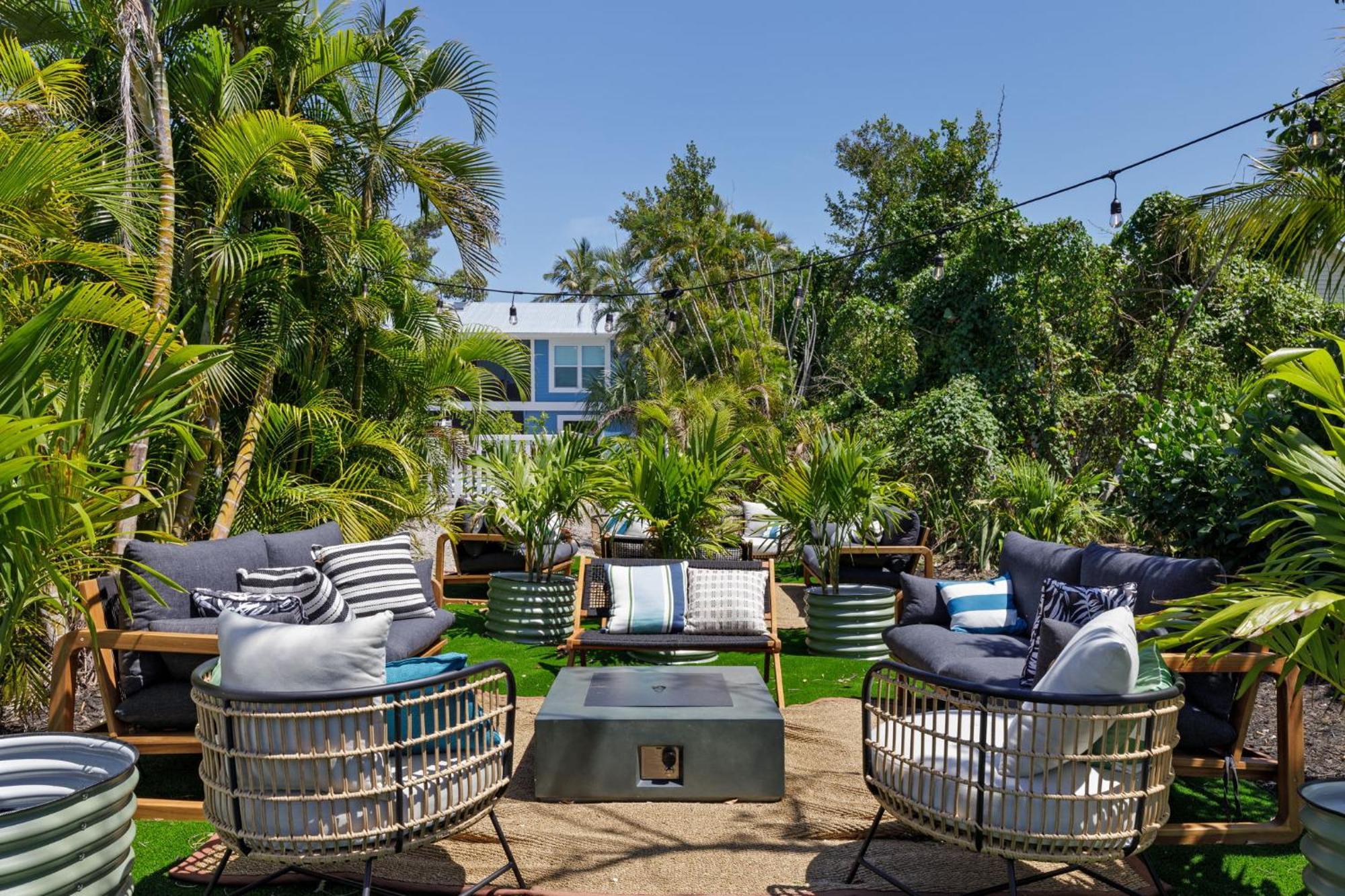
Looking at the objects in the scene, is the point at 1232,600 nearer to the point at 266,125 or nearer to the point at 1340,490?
the point at 1340,490

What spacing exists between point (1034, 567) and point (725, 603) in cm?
172

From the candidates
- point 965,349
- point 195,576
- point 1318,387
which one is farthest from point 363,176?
point 965,349

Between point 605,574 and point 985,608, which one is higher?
point 605,574

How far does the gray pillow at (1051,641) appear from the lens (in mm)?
3336

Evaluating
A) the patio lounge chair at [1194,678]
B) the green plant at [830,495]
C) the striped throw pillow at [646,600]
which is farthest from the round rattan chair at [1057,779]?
the green plant at [830,495]

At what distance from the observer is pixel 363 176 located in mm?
7992

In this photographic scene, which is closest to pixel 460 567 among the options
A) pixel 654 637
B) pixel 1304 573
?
pixel 654 637

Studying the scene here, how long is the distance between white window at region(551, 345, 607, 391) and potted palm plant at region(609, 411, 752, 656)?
2457 cm

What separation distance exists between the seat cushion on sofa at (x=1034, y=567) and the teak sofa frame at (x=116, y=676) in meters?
3.93

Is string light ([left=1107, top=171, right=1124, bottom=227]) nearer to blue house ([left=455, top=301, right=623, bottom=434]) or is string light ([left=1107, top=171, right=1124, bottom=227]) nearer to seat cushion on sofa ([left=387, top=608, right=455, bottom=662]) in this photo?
seat cushion on sofa ([left=387, top=608, right=455, bottom=662])

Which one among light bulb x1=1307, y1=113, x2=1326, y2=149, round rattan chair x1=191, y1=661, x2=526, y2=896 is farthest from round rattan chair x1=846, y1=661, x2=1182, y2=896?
light bulb x1=1307, y1=113, x2=1326, y2=149

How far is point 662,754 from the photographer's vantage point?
3631mm

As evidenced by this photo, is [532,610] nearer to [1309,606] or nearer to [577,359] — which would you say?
[1309,606]

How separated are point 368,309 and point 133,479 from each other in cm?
317
